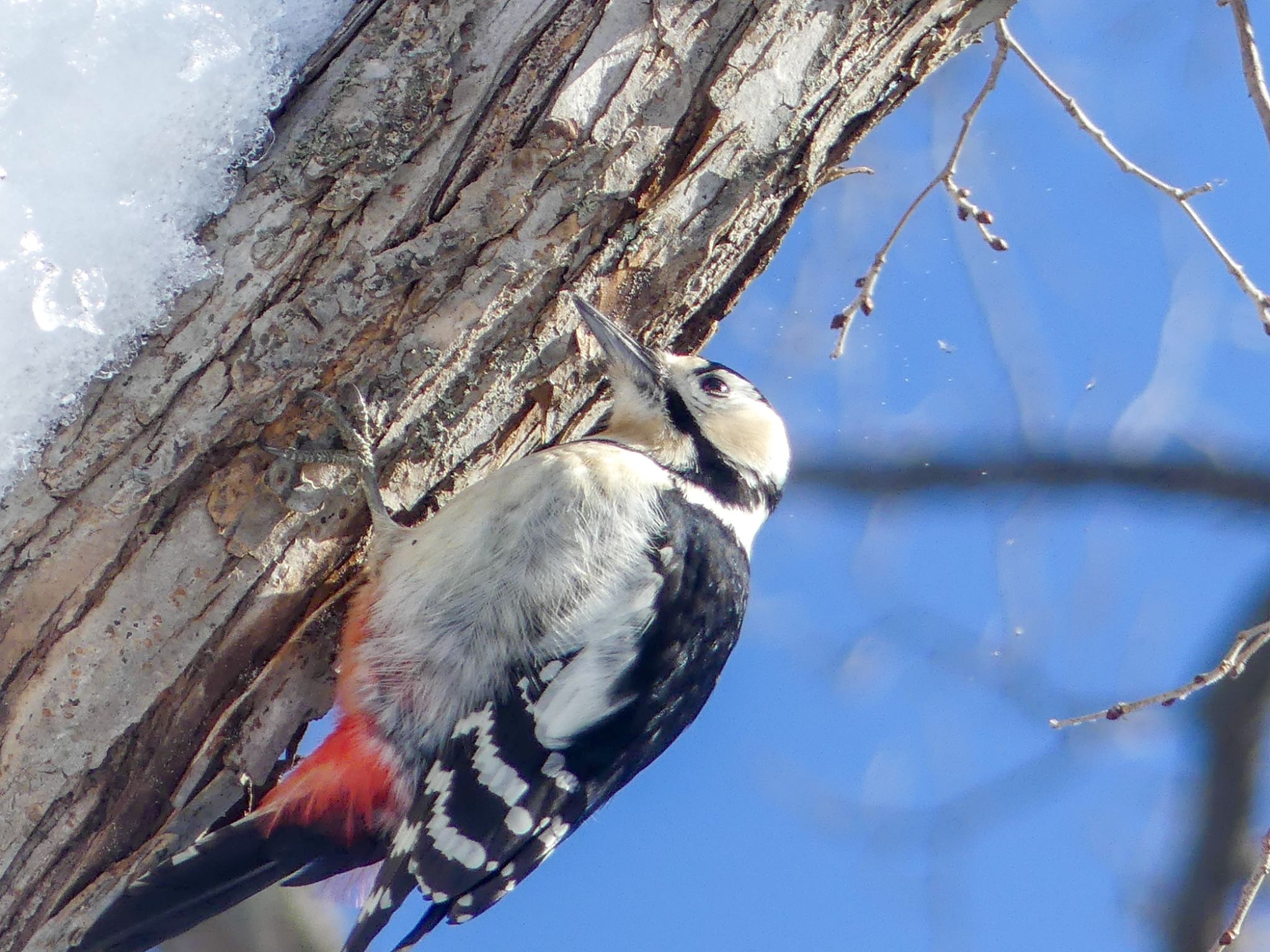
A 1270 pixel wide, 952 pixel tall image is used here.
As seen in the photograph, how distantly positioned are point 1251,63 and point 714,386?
1.40 metres

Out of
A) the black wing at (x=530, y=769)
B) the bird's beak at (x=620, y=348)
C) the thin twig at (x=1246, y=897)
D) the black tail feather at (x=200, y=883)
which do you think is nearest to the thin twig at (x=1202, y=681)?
the thin twig at (x=1246, y=897)

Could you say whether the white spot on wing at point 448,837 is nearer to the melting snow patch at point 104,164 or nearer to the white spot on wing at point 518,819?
the white spot on wing at point 518,819

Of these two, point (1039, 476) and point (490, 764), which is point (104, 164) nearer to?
point (490, 764)

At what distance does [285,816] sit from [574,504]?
0.83 m

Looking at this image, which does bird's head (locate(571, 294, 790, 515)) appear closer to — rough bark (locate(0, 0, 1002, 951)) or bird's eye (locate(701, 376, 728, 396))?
bird's eye (locate(701, 376, 728, 396))

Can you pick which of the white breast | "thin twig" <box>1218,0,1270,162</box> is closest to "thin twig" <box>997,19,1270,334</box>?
"thin twig" <box>1218,0,1270,162</box>

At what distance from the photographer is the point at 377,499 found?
2.24m

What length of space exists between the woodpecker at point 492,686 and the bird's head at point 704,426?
241mm

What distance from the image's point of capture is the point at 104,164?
1.80 meters

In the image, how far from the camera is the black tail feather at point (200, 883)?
2.03 meters

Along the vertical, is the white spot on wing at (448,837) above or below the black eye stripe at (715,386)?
below

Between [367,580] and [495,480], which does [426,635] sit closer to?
[367,580]

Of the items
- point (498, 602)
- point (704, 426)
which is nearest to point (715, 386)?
point (704, 426)

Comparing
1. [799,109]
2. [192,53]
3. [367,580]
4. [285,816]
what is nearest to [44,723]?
[285,816]
